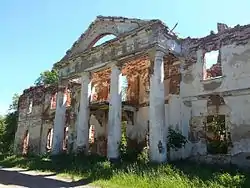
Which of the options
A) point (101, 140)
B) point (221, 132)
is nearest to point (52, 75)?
point (101, 140)

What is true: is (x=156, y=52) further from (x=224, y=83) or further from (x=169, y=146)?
(x=169, y=146)

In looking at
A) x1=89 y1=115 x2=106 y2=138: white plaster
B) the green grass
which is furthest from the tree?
the green grass

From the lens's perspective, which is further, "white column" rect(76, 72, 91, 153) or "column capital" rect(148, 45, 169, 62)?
"white column" rect(76, 72, 91, 153)

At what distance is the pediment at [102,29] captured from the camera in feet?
42.2

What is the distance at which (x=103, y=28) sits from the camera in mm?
14516

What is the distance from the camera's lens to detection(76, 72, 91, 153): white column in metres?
14.0

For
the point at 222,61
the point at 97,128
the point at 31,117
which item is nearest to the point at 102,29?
the point at 222,61

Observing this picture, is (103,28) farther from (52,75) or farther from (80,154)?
(52,75)

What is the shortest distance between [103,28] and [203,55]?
5.33 meters

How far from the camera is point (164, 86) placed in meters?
13.8

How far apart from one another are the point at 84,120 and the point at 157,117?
190 inches

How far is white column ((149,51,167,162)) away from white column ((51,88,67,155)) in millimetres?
6863

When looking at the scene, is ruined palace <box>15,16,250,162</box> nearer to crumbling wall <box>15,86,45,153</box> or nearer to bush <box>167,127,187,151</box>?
bush <box>167,127,187,151</box>

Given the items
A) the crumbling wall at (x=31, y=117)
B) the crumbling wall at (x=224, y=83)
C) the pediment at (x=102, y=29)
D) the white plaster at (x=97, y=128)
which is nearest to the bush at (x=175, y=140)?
the crumbling wall at (x=224, y=83)
